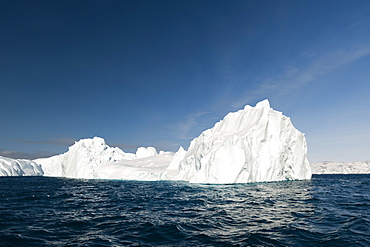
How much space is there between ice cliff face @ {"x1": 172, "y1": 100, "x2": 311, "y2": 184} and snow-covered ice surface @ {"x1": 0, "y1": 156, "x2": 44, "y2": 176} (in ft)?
310

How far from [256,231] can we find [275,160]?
3095 centimetres

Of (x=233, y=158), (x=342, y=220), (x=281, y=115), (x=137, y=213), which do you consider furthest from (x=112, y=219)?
(x=281, y=115)

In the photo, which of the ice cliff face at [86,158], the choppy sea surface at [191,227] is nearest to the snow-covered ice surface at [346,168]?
the ice cliff face at [86,158]

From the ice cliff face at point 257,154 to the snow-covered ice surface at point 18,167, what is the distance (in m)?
94.5

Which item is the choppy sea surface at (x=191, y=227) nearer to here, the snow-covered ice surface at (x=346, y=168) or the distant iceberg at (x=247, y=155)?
the distant iceberg at (x=247, y=155)

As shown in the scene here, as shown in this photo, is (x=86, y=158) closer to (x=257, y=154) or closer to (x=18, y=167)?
(x=257, y=154)

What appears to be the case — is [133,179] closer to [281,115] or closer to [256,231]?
[281,115]

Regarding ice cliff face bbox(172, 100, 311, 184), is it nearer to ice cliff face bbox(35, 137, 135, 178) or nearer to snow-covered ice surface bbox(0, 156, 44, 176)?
ice cliff face bbox(35, 137, 135, 178)

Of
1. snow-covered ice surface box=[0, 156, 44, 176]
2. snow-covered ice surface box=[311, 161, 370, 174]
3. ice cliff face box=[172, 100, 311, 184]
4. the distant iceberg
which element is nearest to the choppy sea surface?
ice cliff face box=[172, 100, 311, 184]

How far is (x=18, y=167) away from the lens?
333 feet

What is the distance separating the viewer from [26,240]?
8109 mm

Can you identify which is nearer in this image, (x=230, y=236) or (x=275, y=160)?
(x=230, y=236)

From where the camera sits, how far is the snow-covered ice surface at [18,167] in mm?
93325

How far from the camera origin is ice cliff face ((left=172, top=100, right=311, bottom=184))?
114 ft
